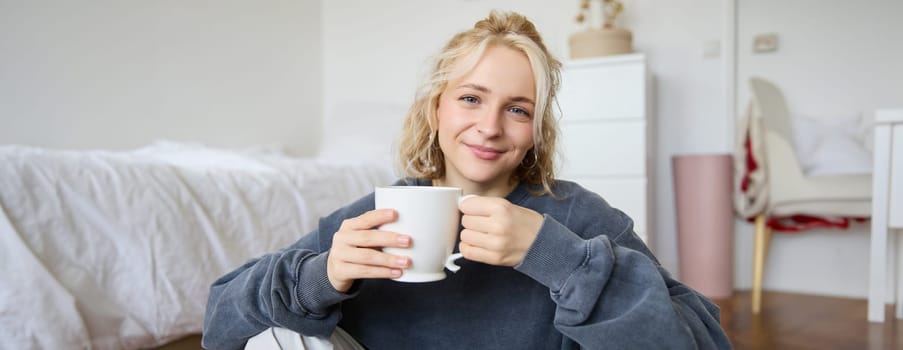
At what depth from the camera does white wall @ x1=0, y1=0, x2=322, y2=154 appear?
2.28m

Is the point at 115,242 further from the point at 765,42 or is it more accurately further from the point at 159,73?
the point at 765,42

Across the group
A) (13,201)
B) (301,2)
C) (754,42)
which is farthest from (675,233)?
(13,201)

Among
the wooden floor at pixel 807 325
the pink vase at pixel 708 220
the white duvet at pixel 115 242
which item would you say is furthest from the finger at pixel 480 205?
the pink vase at pixel 708 220

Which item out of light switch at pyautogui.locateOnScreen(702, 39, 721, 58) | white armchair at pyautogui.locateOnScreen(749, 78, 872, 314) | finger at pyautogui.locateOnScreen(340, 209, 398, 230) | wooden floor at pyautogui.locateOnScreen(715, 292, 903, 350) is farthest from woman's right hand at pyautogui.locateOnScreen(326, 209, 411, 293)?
light switch at pyautogui.locateOnScreen(702, 39, 721, 58)

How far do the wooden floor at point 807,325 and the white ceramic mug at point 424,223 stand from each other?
151 cm

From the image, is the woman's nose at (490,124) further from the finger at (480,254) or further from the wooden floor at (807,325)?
the wooden floor at (807,325)

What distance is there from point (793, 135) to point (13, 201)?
279 cm

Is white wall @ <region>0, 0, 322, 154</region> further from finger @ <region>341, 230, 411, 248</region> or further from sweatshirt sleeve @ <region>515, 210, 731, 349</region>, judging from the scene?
sweatshirt sleeve @ <region>515, 210, 731, 349</region>

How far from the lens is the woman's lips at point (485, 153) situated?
85cm

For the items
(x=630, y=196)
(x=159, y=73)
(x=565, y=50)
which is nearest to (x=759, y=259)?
(x=630, y=196)

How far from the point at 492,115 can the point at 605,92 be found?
1853mm

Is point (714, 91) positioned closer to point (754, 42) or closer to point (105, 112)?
point (754, 42)

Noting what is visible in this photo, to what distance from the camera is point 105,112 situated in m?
2.55

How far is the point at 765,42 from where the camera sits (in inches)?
114
